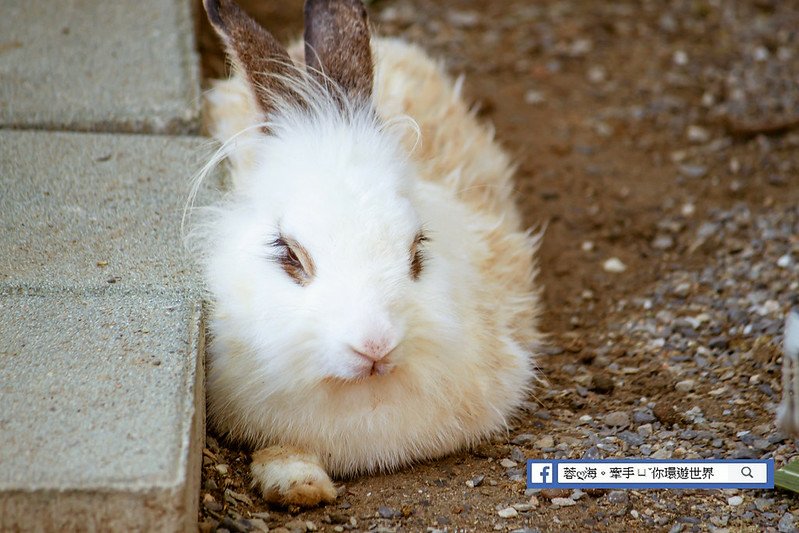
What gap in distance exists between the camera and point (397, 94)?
14.1 feet

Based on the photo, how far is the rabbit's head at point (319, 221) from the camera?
9.37 feet

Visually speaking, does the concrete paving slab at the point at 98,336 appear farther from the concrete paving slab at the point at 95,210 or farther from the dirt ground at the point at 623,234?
the dirt ground at the point at 623,234

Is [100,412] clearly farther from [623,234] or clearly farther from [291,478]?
[623,234]

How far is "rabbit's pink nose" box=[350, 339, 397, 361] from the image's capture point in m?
2.75

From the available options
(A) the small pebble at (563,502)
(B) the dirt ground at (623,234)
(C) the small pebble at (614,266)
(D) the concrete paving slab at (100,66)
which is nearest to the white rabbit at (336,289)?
(B) the dirt ground at (623,234)

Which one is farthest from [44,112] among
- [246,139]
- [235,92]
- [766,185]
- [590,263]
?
[766,185]

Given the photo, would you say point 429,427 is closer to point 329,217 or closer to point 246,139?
point 329,217

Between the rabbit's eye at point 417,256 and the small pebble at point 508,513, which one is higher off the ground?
the rabbit's eye at point 417,256

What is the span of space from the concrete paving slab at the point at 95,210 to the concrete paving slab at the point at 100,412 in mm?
133

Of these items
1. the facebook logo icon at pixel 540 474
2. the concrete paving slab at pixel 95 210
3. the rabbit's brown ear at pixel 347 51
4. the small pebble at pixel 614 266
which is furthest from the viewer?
the small pebble at pixel 614 266

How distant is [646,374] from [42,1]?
11.4 feet

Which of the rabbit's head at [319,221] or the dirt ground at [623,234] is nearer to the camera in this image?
the rabbit's head at [319,221]

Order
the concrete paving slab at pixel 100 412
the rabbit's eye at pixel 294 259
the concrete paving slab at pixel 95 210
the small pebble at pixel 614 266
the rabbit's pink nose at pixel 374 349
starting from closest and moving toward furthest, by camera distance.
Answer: the concrete paving slab at pixel 100 412 → the rabbit's pink nose at pixel 374 349 → the rabbit's eye at pixel 294 259 → the concrete paving slab at pixel 95 210 → the small pebble at pixel 614 266

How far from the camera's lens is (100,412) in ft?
8.81
